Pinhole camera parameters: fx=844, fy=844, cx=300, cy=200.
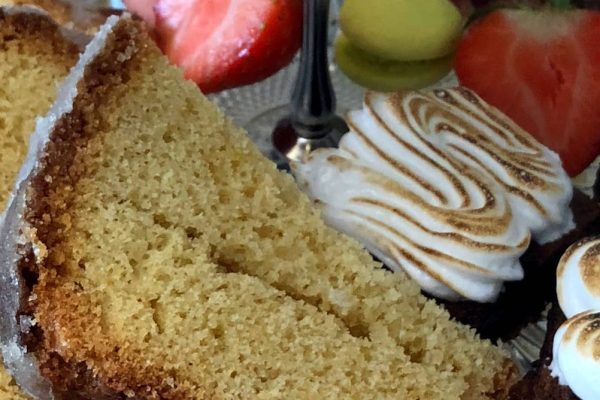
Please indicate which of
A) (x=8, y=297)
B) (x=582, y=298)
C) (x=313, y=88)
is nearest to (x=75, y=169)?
(x=8, y=297)

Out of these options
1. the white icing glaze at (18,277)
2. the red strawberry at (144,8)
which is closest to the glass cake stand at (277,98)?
the red strawberry at (144,8)

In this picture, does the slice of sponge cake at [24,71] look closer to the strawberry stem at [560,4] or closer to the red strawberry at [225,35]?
the red strawberry at [225,35]

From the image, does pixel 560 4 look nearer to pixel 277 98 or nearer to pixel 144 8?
pixel 277 98

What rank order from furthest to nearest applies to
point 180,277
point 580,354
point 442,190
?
point 442,190, point 180,277, point 580,354

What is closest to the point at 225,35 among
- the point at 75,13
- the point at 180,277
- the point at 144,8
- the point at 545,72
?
the point at 144,8

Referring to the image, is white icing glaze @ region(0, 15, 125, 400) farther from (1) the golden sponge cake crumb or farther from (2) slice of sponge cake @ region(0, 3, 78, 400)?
(1) the golden sponge cake crumb

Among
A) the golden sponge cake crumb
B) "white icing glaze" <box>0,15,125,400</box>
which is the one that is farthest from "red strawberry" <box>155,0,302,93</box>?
"white icing glaze" <box>0,15,125,400</box>

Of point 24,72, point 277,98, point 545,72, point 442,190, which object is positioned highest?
point 24,72
